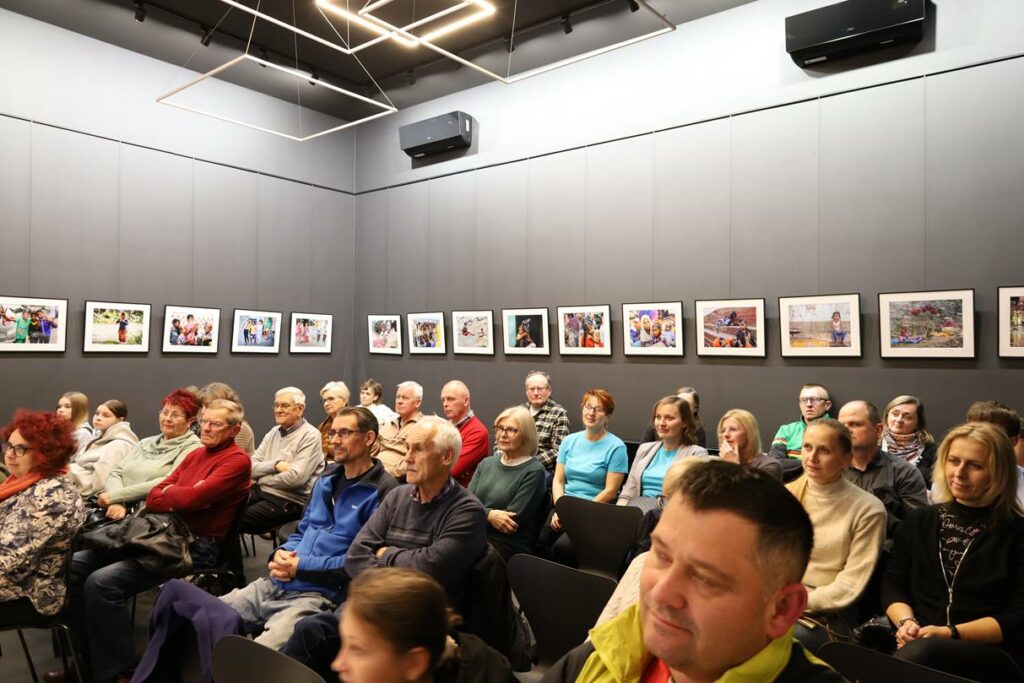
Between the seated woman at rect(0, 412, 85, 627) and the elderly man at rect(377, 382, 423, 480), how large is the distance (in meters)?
2.58

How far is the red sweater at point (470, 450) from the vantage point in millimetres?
5457

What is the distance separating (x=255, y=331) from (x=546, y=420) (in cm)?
463

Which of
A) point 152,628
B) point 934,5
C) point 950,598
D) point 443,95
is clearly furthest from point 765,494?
point 443,95

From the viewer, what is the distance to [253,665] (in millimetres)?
2031

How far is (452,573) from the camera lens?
→ 3035mm

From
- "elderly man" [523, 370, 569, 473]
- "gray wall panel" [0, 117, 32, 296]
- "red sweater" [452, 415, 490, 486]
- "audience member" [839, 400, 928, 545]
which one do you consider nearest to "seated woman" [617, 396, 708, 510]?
"audience member" [839, 400, 928, 545]

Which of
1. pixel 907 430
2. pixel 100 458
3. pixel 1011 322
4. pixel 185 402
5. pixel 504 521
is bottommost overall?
pixel 504 521

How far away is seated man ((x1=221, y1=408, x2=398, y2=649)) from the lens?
325 centimetres

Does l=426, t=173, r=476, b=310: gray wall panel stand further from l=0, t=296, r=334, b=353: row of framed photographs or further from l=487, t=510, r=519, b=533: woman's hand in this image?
l=487, t=510, r=519, b=533: woman's hand

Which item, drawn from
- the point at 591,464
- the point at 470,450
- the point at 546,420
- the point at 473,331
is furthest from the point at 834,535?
the point at 473,331

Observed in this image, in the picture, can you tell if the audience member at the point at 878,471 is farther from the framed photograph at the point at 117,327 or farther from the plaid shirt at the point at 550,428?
the framed photograph at the point at 117,327

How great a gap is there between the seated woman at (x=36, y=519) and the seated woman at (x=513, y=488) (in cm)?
218

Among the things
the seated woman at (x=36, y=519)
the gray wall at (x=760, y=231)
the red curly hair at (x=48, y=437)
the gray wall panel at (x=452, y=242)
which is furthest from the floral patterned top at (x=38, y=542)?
the gray wall panel at (x=452, y=242)

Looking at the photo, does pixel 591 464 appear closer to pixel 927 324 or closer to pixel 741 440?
pixel 741 440
